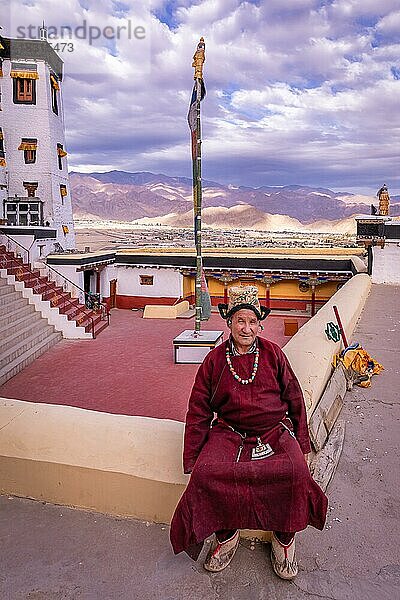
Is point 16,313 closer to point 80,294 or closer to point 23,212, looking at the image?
point 80,294

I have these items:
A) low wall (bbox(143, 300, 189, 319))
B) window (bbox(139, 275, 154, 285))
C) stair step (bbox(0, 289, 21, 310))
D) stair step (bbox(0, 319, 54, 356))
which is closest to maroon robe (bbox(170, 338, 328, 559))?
stair step (bbox(0, 319, 54, 356))

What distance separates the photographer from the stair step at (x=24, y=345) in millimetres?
11109

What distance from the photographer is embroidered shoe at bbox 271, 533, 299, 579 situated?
271cm

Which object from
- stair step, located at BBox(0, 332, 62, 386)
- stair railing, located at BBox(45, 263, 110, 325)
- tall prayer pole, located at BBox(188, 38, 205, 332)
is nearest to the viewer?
stair step, located at BBox(0, 332, 62, 386)

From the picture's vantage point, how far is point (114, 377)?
11156 mm

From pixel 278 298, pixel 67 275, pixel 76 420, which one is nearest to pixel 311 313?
pixel 278 298

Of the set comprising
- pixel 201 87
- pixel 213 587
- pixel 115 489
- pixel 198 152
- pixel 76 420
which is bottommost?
pixel 213 587

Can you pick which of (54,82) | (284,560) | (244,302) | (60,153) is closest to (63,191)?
(60,153)

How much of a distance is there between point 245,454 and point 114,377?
339 inches

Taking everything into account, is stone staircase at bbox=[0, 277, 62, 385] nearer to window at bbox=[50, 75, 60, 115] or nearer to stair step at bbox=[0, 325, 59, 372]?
stair step at bbox=[0, 325, 59, 372]

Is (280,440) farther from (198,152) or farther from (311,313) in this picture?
(311,313)

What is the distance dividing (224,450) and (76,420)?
1.31 meters

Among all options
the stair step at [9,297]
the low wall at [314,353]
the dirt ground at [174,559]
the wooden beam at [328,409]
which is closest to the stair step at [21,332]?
the stair step at [9,297]

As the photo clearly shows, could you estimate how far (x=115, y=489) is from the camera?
326 cm
